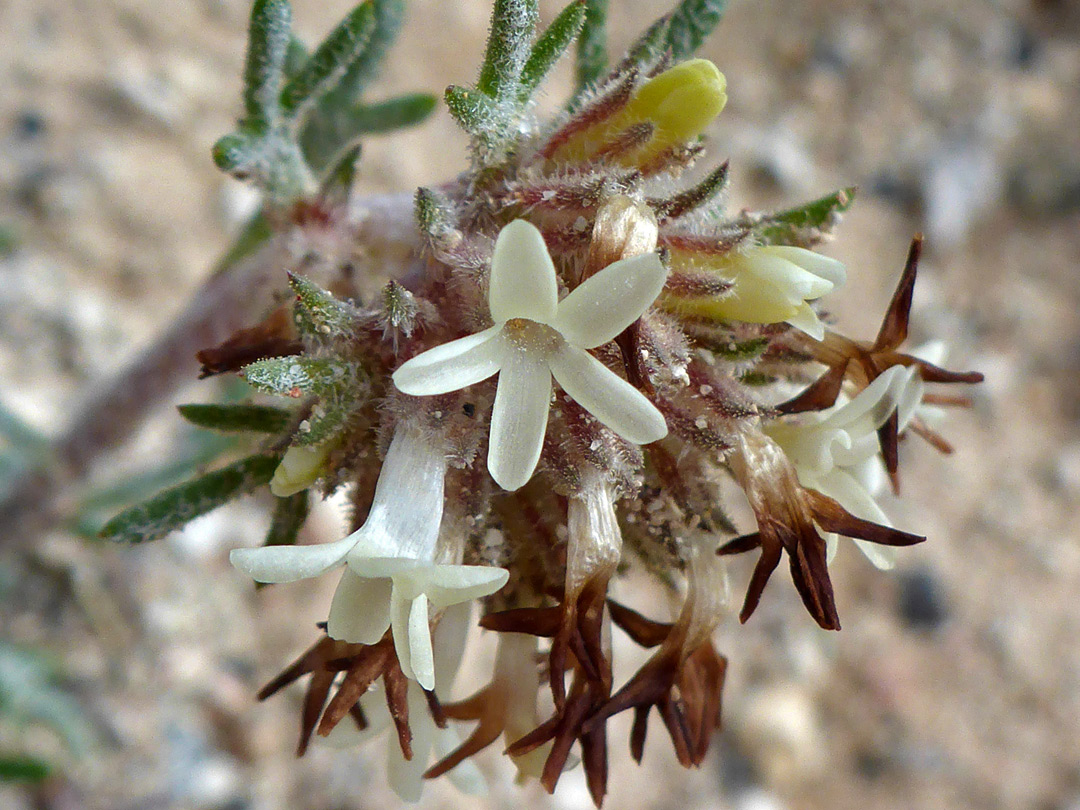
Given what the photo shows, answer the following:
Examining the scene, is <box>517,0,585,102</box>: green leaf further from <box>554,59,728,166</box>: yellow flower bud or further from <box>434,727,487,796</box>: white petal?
<box>434,727,487,796</box>: white petal

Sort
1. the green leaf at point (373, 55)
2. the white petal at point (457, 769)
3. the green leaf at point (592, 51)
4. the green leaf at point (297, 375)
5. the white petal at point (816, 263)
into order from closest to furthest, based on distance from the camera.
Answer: the green leaf at point (297, 375) → the white petal at point (816, 263) → the white petal at point (457, 769) → the green leaf at point (592, 51) → the green leaf at point (373, 55)

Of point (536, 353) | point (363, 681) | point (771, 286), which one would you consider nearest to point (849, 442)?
point (771, 286)

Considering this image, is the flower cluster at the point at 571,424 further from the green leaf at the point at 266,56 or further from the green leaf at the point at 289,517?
the green leaf at the point at 266,56

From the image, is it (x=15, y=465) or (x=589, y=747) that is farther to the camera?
(x=15, y=465)

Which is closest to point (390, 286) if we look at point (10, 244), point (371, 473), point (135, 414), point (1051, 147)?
point (371, 473)

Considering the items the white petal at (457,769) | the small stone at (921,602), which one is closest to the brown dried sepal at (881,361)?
the white petal at (457,769)

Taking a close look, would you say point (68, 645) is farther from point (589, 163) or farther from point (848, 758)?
point (848, 758)
